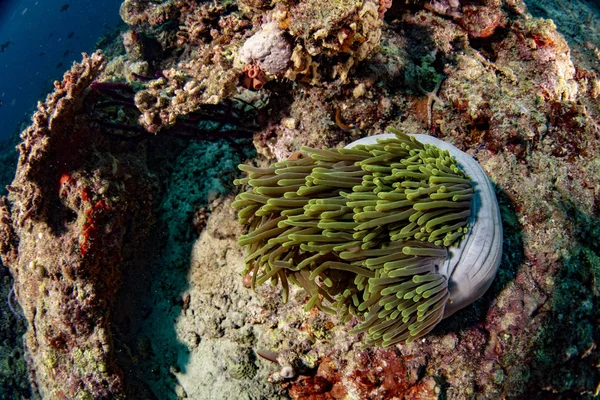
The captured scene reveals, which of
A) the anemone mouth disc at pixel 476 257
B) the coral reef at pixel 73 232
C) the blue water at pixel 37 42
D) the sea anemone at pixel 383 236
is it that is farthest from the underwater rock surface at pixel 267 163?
the blue water at pixel 37 42

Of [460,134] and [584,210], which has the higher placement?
[460,134]

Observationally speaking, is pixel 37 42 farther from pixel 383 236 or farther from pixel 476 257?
pixel 476 257

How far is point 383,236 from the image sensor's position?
276cm

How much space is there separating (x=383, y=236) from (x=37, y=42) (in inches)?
2375

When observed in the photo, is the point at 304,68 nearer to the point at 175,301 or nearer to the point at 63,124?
the point at 63,124

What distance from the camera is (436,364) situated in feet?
9.54

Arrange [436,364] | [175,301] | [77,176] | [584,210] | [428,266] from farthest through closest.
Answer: [175,301] → [77,176] → [584,210] → [436,364] → [428,266]

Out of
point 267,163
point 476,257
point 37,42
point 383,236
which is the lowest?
point 37,42

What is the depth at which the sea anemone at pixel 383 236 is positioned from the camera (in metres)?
2.63

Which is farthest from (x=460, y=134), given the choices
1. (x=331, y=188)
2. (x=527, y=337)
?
(x=527, y=337)

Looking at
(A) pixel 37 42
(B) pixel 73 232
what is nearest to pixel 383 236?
(B) pixel 73 232

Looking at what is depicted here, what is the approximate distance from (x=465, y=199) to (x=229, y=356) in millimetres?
2712

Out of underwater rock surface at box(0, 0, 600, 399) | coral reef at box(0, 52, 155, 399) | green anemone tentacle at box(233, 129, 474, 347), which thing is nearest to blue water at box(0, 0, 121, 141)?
coral reef at box(0, 52, 155, 399)

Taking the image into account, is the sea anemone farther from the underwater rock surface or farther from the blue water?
the blue water
